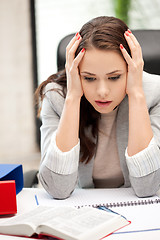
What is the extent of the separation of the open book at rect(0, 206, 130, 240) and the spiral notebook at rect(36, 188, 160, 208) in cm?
14

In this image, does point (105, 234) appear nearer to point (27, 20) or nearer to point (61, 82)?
point (61, 82)

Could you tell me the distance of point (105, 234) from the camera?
927 millimetres

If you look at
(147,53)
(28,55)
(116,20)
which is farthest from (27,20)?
(116,20)

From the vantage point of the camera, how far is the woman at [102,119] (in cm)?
129

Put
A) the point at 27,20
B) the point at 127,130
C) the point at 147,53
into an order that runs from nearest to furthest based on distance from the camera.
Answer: the point at 127,130 → the point at 147,53 → the point at 27,20

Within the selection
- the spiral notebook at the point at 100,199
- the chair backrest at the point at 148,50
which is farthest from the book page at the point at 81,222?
the chair backrest at the point at 148,50

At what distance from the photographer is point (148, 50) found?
170 cm

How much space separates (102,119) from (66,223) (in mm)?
635

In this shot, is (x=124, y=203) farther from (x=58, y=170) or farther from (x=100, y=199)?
(x=58, y=170)

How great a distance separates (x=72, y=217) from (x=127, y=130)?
59 cm

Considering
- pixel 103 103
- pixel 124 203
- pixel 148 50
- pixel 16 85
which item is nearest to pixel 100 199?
pixel 124 203

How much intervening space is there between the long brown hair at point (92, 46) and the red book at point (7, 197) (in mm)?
422

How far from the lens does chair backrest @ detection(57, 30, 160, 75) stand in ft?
5.57

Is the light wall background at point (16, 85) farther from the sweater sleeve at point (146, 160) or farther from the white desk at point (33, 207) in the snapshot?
the sweater sleeve at point (146, 160)
